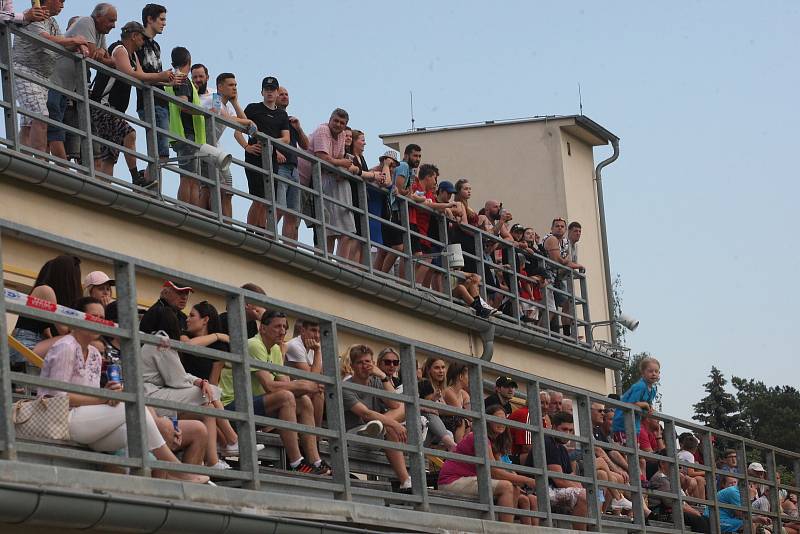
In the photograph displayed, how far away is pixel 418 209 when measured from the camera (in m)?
18.5

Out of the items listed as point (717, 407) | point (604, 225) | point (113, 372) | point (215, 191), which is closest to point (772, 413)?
point (717, 407)

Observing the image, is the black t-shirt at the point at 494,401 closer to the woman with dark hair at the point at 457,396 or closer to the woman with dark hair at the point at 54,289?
the woman with dark hair at the point at 457,396

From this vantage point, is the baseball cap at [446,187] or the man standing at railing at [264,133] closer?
the man standing at railing at [264,133]

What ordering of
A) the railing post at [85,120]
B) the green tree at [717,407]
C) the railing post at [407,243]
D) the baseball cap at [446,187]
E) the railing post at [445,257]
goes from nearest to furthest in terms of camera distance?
the railing post at [85,120], the railing post at [407,243], the railing post at [445,257], the baseball cap at [446,187], the green tree at [717,407]

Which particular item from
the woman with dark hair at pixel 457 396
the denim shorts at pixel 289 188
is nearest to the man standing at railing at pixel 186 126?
the denim shorts at pixel 289 188

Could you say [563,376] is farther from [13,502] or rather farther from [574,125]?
[13,502]

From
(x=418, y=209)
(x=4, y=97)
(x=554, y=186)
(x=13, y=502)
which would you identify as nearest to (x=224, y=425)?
(x=13, y=502)

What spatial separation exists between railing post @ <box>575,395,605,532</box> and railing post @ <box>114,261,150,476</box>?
5.73m

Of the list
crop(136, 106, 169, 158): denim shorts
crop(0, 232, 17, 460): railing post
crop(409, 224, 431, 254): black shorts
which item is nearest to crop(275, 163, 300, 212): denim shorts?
crop(136, 106, 169, 158): denim shorts

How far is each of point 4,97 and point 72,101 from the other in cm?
88

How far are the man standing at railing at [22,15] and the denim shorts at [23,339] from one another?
3.87 metres

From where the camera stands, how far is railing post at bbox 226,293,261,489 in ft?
29.6

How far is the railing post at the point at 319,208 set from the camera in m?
16.0

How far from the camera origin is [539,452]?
1236 cm
